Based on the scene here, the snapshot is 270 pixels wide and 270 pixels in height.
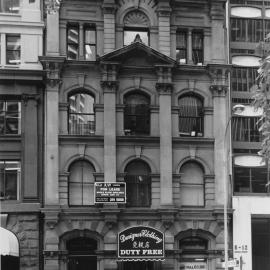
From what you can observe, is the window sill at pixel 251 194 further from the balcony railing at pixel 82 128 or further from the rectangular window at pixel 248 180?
the balcony railing at pixel 82 128

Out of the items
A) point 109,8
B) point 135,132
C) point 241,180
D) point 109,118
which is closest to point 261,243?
point 241,180

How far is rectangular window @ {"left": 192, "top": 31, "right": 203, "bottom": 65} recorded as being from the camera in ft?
142

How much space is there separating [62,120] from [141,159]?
4.76m

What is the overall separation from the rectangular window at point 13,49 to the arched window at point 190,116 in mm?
9219

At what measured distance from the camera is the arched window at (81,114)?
41.3 meters

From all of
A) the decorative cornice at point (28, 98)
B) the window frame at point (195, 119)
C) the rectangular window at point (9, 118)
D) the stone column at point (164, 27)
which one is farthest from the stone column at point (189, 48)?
the rectangular window at point (9, 118)

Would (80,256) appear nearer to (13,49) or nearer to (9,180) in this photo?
(9,180)

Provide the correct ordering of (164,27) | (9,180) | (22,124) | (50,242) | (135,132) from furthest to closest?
(164,27), (135,132), (22,124), (9,180), (50,242)

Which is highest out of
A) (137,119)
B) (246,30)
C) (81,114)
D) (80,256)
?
(246,30)

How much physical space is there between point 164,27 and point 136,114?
5.09m

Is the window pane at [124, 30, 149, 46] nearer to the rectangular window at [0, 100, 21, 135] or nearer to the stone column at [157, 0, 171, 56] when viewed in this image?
the stone column at [157, 0, 171, 56]

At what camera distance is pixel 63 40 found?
Result: 136 ft

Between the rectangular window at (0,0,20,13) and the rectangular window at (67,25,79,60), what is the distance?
3060mm

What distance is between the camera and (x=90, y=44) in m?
42.2
